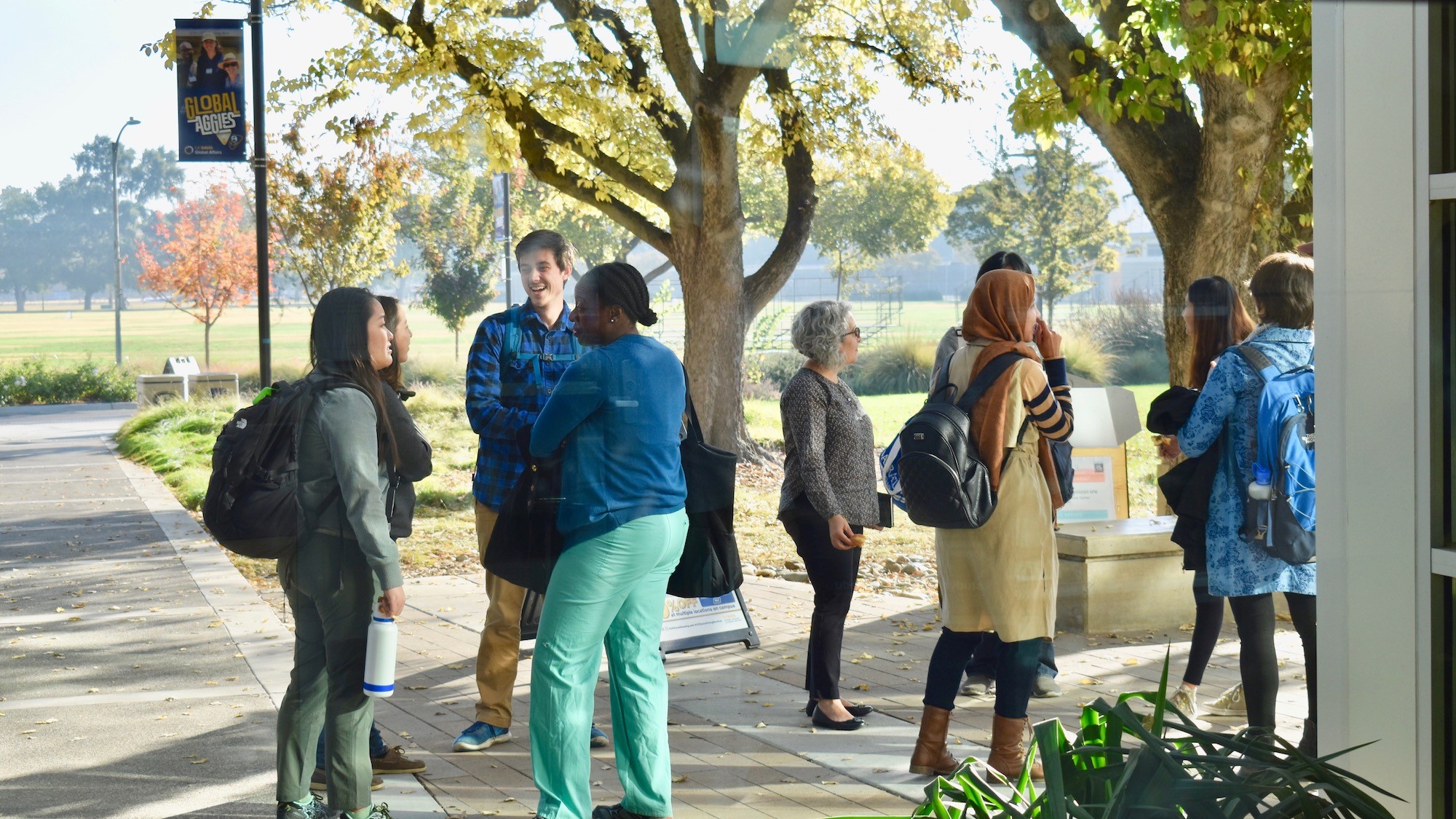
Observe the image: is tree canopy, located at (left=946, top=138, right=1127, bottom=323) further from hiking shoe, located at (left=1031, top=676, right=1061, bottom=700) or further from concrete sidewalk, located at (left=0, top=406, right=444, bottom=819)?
concrete sidewalk, located at (left=0, top=406, right=444, bottom=819)

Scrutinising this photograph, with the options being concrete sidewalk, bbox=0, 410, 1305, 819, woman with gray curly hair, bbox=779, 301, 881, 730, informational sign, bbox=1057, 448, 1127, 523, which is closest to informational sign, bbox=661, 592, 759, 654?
concrete sidewalk, bbox=0, 410, 1305, 819

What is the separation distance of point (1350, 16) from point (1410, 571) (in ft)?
2.86

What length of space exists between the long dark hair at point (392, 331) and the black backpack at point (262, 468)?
0.19m

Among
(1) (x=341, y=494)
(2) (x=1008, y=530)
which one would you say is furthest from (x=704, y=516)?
(1) (x=341, y=494)

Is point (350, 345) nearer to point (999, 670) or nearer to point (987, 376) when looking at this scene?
point (987, 376)

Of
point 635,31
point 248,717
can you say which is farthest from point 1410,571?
point 248,717

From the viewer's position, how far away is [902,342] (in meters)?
4.32

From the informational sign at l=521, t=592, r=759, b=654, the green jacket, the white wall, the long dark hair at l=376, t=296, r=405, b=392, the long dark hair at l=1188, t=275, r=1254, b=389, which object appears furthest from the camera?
the informational sign at l=521, t=592, r=759, b=654

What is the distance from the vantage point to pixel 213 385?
3396 mm

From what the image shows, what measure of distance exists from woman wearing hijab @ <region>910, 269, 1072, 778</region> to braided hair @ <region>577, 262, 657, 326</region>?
1010mm

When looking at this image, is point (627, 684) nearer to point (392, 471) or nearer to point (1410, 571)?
point (392, 471)

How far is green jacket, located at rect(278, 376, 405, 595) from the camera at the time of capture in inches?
128

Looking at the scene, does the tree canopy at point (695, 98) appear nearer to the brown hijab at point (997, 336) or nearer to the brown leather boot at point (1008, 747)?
the brown hijab at point (997, 336)

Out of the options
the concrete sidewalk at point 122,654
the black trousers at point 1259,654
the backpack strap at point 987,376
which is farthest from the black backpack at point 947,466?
the concrete sidewalk at point 122,654
